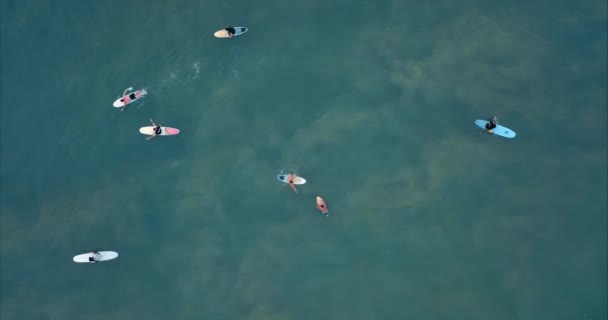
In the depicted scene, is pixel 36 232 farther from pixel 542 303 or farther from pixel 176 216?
pixel 542 303

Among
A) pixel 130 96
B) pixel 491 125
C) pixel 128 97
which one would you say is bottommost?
pixel 491 125

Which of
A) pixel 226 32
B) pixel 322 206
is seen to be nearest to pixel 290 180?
pixel 322 206

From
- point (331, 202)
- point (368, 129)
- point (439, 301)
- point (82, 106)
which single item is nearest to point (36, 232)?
point (82, 106)

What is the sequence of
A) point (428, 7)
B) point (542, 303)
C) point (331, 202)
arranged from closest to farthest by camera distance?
point (542, 303)
point (331, 202)
point (428, 7)

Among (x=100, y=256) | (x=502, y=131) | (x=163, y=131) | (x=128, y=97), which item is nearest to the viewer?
(x=502, y=131)

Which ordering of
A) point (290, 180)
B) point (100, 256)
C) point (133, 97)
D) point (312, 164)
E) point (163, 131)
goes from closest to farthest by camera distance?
point (290, 180) → point (100, 256) → point (312, 164) → point (163, 131) → point (133, 97)

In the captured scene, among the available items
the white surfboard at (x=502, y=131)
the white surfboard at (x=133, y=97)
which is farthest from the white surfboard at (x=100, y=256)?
the white surfboard at (x=502, y=131)

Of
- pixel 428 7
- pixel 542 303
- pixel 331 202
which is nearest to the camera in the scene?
pixel 542 303

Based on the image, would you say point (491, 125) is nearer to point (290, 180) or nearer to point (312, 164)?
point (312, 164)

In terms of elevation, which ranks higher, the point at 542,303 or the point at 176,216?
the point at 176,216
